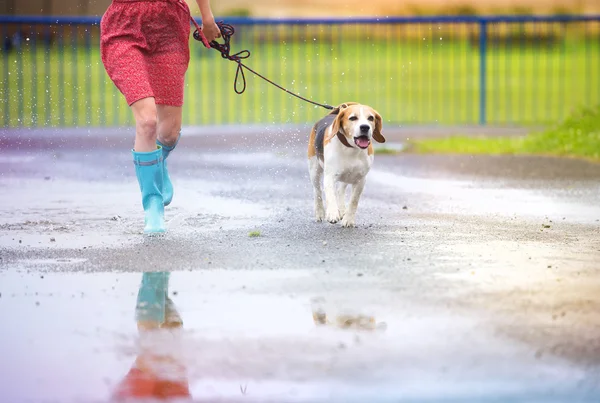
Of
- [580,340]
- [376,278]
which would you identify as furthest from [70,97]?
[580,340]

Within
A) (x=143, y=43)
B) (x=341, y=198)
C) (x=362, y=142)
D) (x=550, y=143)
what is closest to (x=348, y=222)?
(x=341, y=198)

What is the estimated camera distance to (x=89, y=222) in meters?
9.41

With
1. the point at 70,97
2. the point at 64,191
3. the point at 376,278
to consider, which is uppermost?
the point at 376,278

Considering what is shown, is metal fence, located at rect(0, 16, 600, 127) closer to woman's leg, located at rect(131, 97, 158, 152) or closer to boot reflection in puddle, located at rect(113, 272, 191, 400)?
woman's leg, located at rect(131, 97, 158, 152)

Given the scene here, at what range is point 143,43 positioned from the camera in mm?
8625

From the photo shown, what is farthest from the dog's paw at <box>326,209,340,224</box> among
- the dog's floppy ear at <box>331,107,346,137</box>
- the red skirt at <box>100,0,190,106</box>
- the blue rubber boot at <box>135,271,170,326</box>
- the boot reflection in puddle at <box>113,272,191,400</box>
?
the boot reflection in puddle at <box>113,272,191,400</box>

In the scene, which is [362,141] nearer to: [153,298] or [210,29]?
[210,29]

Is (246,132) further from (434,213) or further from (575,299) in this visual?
(575,299)

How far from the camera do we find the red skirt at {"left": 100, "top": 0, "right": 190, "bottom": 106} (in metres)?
8.51

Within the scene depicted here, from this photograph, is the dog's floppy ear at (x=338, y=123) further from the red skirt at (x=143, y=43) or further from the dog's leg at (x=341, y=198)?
the red skirt at (x=143, y=43)

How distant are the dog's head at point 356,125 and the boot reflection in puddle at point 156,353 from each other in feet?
8.27

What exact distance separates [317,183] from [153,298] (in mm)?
3468

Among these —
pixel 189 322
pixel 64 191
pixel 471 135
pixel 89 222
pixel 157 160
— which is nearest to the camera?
pixel 189 322

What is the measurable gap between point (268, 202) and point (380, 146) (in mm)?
5547
